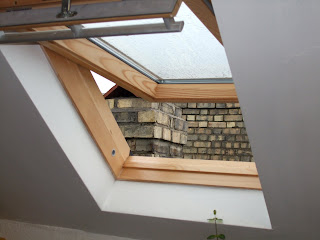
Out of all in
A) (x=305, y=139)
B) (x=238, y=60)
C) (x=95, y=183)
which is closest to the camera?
(x=238, y=60)

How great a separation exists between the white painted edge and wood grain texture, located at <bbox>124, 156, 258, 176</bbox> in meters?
0.07

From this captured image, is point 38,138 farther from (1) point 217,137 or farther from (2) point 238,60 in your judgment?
(1) point 217,137

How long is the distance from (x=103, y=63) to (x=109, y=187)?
2.23 ft

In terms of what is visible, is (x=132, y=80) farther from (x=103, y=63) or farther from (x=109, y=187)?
(x=109, y=187)

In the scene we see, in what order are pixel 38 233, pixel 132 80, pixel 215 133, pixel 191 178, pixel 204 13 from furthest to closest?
pixel 215 133 → pixel 38 233 → pixel 191 178 → pixel 132 80 → pixel 204 13

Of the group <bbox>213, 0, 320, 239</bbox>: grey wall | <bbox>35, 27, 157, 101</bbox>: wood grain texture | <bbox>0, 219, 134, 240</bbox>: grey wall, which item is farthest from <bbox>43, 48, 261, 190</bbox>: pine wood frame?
<bbox>0, 219, 134, 240</bbox>: grey wall

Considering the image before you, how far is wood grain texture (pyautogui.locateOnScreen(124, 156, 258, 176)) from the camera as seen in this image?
1.93m

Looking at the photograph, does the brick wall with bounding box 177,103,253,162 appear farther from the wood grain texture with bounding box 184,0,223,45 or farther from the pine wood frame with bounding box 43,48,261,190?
the wood grain texture with bounding box 184,0,223,45

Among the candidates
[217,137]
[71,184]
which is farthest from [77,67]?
[217,137]

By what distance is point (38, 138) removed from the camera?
1.74 meters

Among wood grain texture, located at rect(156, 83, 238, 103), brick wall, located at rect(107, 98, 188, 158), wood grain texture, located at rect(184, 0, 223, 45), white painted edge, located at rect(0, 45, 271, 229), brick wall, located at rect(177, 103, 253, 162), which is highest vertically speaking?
brick wall, located at rect(177, 103, 253, 162)

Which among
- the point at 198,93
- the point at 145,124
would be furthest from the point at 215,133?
the point at 198,93

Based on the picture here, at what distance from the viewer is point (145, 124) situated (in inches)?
90.6

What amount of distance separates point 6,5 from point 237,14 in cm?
60
